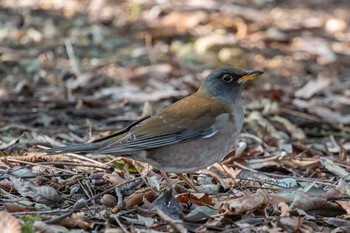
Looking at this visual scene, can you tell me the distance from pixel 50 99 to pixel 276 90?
9.70 feet

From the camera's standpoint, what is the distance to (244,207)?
16.8 feet

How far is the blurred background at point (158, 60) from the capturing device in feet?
29.2

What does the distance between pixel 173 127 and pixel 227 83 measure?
0.80 meters

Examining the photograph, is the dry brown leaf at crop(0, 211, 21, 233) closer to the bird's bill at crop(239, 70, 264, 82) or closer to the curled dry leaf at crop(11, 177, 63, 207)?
the curled dry leaf at crop(11, 177, 63, 207)

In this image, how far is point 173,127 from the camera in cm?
611

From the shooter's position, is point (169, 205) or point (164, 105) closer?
point (169, 205)

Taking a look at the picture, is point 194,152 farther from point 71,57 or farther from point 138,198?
point 71,57

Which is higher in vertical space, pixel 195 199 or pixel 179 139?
pixel 179 139

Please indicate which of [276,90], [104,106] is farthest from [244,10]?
[104,106]

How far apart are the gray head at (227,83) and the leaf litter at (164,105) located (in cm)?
68

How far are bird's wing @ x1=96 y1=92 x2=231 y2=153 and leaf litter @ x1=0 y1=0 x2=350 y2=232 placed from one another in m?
0.29

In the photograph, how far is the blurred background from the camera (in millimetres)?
8906

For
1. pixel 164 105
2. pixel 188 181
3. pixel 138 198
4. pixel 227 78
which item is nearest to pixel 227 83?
pixel 227 78

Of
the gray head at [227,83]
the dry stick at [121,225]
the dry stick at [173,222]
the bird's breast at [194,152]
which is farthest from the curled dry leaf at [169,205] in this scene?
the gray head at [227,83]
